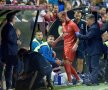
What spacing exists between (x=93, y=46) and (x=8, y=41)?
279 centimetres

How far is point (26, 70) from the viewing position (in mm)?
12852

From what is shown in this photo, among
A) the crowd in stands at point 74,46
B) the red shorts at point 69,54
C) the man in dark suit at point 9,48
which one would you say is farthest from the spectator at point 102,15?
the man in dark suit at point 9,48

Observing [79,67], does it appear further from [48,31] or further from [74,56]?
[48,31]

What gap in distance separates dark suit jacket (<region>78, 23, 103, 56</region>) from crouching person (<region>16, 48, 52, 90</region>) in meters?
1.59

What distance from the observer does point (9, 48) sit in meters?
12.3

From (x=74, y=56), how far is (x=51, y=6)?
520 centimetres

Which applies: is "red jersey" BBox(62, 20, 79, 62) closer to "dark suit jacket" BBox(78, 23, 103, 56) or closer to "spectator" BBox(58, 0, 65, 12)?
"dark suit jacket" BBox(78, 23, 103, 56)

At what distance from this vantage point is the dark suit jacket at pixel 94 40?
1398 centimetres

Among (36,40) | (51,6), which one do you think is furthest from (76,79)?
(51,6)

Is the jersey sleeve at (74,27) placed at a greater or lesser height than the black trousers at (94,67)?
greater

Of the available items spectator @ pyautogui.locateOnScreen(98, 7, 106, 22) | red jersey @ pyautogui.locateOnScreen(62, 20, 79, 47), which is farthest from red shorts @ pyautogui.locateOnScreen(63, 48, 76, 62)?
spectator @ pyautogui.locateOnScreen(98, 7, 106, 22)

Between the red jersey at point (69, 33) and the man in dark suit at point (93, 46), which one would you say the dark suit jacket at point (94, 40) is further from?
the red jersey at point (69, 33)

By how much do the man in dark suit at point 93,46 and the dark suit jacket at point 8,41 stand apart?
2379 millimetres

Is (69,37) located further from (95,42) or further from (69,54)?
(95,42)
